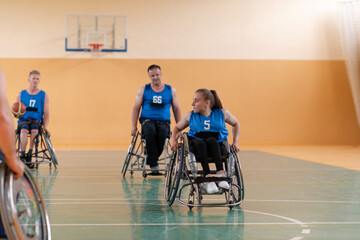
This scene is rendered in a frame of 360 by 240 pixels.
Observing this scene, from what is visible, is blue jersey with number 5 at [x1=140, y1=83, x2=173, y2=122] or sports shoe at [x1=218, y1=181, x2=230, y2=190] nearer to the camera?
sports shoe at [x1=218, y1=181, x2=230, y2=190]

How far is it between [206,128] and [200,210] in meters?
0.62

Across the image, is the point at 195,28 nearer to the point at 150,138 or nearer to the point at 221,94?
the point at 221,94

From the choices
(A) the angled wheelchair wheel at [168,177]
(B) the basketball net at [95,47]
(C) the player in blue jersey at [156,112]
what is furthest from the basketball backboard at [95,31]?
(A) the angled wheelchair wheel at [168,177]

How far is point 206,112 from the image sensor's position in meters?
3.88

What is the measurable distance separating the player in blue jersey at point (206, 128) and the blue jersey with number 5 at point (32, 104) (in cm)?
321

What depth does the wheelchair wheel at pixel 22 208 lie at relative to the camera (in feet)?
5.72

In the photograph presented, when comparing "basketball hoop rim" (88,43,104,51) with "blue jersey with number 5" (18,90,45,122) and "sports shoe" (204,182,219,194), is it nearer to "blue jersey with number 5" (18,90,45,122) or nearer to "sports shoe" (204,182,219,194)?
"blue jersey with number 5" (18,90,45,122)

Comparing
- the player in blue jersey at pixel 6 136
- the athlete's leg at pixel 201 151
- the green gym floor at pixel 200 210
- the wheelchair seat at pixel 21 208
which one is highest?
the player in blue jersey at pixel 6 136

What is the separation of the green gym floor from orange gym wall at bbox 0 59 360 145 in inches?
235

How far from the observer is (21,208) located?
1.93 m

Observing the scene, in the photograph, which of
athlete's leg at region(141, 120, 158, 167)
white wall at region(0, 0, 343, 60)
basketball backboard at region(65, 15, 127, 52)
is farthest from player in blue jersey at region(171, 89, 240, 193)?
white wall at region(0, 0, 343, 60)

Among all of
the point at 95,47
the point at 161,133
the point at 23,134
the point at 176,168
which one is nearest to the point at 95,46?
the point at 95,47

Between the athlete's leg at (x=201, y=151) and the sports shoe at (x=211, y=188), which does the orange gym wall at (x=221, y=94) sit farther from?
the sports shoe at (x=211, y=188)

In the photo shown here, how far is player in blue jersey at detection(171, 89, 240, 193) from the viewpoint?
12.0 feet
